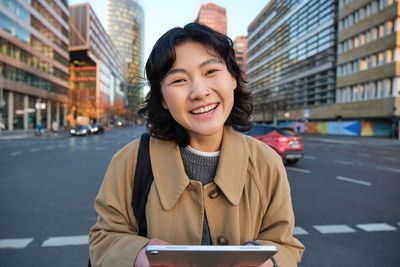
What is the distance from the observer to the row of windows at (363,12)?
32.3m

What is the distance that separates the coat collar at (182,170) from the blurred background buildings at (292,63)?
47.6 ft

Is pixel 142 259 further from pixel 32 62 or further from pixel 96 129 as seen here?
pixel 32 62

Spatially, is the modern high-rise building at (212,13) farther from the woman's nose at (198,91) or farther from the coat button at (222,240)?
the coat button at (222,240)

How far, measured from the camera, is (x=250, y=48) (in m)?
84.7

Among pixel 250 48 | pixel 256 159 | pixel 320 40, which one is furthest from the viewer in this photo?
pixel 250 48

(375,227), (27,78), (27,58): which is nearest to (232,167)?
(375,227)

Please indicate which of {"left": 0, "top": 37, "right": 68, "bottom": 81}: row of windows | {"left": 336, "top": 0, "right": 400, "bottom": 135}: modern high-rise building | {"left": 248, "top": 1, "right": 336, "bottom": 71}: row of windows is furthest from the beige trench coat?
{"left": 248, "top": 1, "right": 336, "bottom": 71}: row of windows

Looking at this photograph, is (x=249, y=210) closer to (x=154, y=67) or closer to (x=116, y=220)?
(x=116, y=220)

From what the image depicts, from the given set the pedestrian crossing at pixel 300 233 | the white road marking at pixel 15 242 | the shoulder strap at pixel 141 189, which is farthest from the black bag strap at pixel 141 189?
the white road marking at pixel 15 242

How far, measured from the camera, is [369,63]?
113 ft

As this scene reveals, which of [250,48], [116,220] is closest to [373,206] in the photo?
[116,220]

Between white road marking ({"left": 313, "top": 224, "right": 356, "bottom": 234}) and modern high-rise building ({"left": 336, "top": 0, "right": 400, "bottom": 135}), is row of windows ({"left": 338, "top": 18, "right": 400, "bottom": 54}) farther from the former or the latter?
white road marking ({"left": 313, "top": 224, "right": 356, "bottom": 234})

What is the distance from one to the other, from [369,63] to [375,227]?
3696cm

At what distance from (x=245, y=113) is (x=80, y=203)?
443 cm
